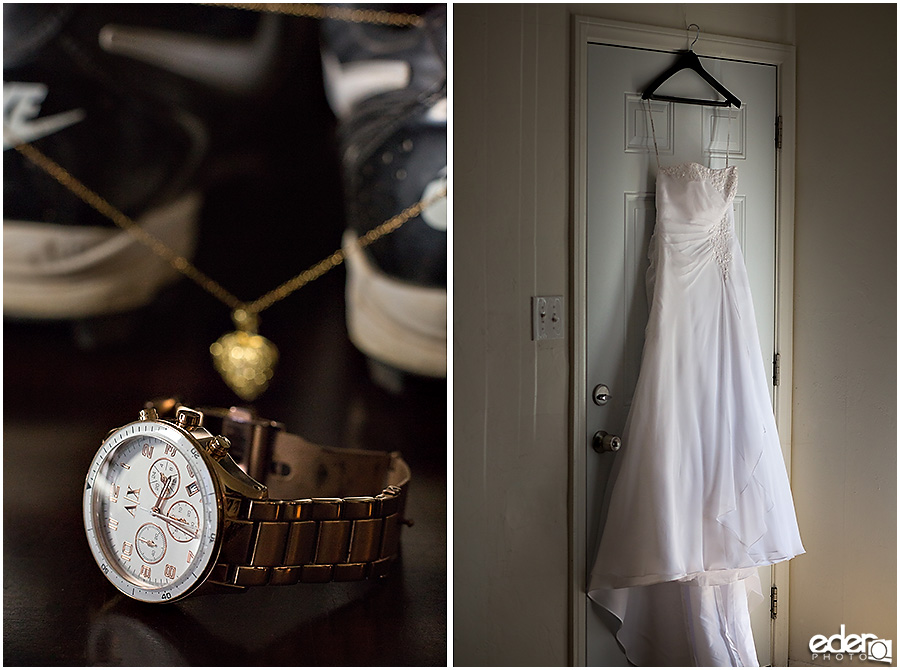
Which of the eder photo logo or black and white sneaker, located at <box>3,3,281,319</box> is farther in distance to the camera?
the eder photo logo

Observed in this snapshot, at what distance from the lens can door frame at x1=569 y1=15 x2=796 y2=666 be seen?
1423mm

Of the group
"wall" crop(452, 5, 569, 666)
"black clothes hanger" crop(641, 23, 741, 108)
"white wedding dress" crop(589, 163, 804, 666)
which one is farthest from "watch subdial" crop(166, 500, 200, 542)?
"black clothes hanger" crop(641, 23, 741, 108)

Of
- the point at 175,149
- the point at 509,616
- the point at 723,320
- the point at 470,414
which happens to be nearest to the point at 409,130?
the point at 175,149

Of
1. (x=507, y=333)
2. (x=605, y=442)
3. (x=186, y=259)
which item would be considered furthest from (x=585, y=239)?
(x=186, y=259)

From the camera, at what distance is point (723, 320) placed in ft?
4.91

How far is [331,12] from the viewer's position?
3.53ft

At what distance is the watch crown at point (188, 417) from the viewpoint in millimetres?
1034

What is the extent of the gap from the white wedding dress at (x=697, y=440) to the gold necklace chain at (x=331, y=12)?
26.8 inches

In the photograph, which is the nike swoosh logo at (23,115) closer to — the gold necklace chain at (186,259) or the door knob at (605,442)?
the gold necklace chain at (186,259)

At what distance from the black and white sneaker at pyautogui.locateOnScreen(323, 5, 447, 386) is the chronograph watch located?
0.85ft

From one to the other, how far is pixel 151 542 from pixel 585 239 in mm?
1006

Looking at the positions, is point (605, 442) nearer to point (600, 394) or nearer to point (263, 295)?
point (600, 394)

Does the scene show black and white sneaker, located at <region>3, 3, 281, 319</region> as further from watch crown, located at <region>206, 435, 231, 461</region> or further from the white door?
the white door

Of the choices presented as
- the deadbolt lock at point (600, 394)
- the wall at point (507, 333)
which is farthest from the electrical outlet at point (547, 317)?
the deadbolt lock at point (600, 394)
